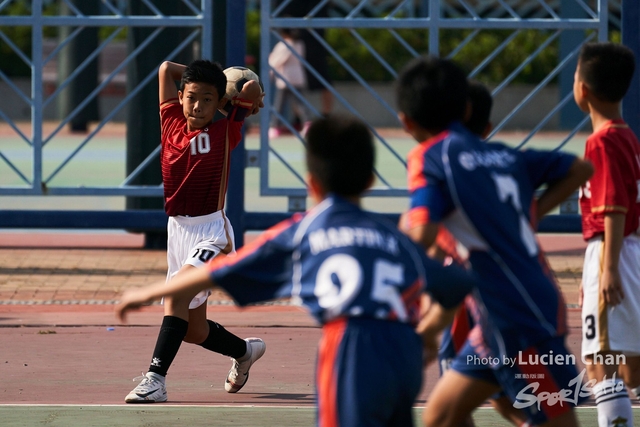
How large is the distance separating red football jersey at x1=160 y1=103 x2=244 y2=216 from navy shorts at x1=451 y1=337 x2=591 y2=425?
2754 mm

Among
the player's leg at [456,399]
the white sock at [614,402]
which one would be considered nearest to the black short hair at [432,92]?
the player's leg at [456,399]

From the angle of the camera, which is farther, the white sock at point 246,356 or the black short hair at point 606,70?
the white sock at point 246,356

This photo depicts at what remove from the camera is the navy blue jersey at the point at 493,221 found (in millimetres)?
3895

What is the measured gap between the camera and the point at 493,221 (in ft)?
12.9

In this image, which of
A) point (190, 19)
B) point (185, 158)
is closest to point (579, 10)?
point (190, 19)

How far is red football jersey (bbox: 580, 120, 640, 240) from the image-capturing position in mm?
4754

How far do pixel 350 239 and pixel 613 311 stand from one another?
1809 millimetres

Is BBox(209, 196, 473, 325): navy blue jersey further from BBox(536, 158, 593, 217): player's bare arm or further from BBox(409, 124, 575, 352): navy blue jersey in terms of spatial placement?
BBox(536, 158, 593, 217): player's bare arm

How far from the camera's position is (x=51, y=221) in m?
10.9

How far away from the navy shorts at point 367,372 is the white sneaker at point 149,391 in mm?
2885

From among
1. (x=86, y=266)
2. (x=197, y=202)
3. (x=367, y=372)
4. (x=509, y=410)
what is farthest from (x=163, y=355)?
(x=86, y=266)

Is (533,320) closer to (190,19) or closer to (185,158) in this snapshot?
(185,158)

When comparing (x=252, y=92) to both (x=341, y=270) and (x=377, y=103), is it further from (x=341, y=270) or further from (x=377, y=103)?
(x=377, y=103)

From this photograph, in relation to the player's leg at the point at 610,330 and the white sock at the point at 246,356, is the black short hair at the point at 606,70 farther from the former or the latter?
the white sock at the point at 246,356
